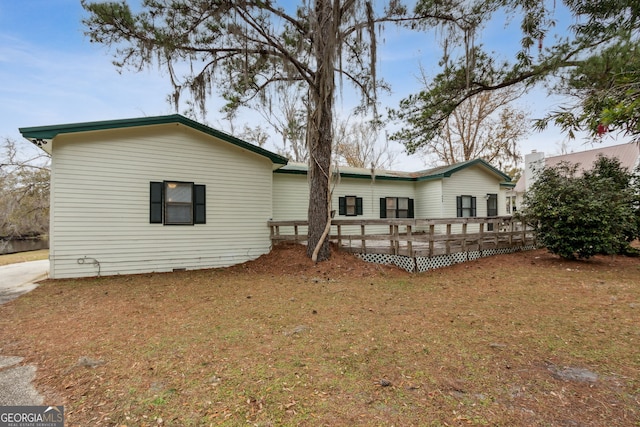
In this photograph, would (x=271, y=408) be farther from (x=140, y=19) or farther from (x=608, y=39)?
(x=140, y=19)

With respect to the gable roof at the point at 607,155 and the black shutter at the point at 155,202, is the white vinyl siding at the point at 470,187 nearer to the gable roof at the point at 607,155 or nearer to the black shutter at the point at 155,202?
the gable roof at the point at 607,155

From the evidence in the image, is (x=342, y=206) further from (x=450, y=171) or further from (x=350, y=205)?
(x=450, y=171)

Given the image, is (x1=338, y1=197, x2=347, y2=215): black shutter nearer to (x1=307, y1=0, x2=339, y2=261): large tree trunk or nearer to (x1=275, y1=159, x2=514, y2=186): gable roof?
(x1=275, y1=159, x2=514, y2=186): gable roof

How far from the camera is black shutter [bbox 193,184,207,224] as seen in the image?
8016mm

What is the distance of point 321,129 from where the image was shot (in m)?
7.45

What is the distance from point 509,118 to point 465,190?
1121 centimetres

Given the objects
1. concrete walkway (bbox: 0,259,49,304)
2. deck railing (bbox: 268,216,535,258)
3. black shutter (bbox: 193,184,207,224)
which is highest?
black shutter (bbox: 193,184,207,224)

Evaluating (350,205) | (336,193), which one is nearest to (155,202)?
(336,193)

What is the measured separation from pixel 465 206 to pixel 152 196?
13.2 metres

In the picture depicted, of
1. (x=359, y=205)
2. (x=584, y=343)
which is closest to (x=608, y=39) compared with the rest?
(x=584, y=343)

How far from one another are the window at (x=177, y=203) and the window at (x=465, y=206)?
11.4 metres

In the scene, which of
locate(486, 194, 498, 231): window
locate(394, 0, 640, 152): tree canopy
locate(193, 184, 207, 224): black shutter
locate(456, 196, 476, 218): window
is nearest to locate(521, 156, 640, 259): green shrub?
locate(394, 0, 640, 152): tree canopy

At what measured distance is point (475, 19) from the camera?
6832 millimetres

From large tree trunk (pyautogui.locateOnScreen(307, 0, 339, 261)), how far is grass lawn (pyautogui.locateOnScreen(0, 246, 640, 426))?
2.39 m
